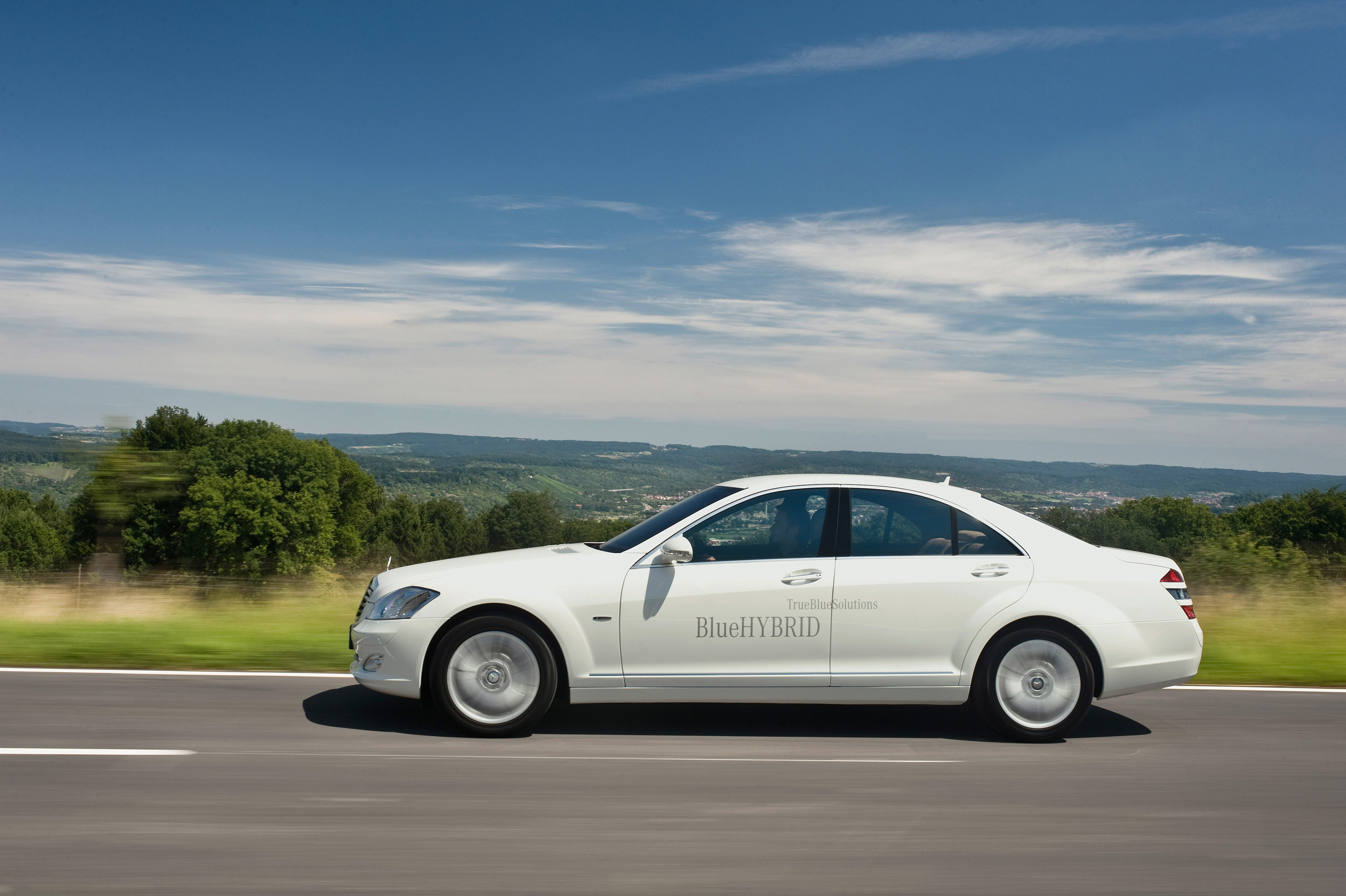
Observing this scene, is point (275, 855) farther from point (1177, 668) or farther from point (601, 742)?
point (1177, 668)

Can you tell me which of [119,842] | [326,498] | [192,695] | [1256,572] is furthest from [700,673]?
[326,498]

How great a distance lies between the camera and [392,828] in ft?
14.3

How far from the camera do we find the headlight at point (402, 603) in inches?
237

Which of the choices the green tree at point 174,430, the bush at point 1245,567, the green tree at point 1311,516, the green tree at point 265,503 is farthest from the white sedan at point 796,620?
the green tree at point 174,430

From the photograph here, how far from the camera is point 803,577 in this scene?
6.12 metres

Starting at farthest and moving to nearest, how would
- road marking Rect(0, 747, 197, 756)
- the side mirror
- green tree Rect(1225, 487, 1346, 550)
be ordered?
green tree Rect(1225, 487, 1346, 550), the side mirror, road marking Rect(0, 747, 197, 756)

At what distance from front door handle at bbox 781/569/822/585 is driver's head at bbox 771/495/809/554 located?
159 mm

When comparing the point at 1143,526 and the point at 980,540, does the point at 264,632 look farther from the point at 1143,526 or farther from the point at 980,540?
the point at 1143,526

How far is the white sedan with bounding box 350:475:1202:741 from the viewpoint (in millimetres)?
5984

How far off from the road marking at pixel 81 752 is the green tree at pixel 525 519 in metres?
17.7

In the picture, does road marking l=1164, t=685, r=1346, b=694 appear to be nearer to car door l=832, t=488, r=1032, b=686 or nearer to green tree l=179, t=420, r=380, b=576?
car door l=832, t=488, r=1032, b=686

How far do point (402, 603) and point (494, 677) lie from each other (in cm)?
70

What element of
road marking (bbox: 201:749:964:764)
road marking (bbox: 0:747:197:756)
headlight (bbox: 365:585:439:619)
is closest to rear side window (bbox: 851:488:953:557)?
road marking (bbox: 201:749:964:764)

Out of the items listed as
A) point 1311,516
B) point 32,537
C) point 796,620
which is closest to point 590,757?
point 796,620
